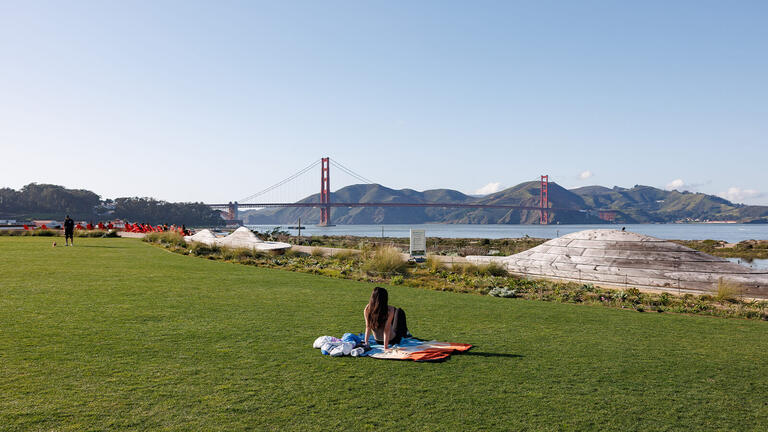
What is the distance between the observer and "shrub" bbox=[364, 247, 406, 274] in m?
15.5

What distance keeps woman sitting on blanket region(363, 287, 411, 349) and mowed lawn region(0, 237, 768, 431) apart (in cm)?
56

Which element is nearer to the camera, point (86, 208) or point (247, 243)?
point (247, 243)

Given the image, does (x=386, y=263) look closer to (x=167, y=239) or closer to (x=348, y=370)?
(x=348, y=370)

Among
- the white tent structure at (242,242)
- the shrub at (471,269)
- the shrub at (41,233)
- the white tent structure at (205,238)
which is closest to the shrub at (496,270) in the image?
the shrub at (471,269)

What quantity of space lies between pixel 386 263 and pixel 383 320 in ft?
31.0

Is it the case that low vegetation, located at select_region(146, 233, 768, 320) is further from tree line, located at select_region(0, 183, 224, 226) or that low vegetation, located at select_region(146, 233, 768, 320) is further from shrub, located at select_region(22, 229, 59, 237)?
tree line, located at select_region(0, 183, 224, 226)

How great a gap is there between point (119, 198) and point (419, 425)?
12586 cm

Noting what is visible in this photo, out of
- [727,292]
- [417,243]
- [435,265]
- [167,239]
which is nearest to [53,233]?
[167,239]

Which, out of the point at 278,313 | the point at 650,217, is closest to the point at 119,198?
the point at 278,313

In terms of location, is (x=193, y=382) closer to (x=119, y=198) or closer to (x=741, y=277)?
(x=741, y=277)

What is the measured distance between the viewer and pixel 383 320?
19.9 feet

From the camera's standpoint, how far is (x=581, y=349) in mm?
6234

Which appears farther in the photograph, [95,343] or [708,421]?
[95,343]

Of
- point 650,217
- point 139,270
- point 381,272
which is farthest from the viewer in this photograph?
point 650,217
